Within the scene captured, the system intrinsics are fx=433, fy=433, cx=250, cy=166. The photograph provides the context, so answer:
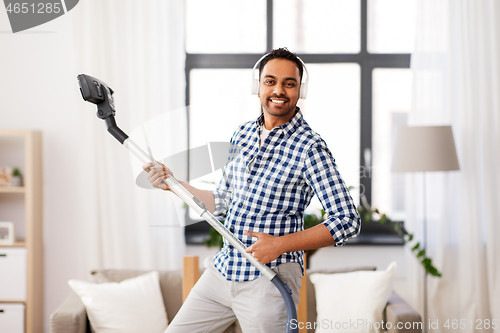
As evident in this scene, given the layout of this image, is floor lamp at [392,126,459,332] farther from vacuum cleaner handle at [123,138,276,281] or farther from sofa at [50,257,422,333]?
vacuum cleaner handle at [123,138,276,281]

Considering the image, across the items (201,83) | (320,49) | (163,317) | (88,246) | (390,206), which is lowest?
(163,317)

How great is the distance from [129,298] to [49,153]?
144 cm

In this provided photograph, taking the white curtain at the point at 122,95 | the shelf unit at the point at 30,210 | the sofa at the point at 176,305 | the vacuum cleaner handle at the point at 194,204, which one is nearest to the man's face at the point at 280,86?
the vacuum cleaner handle at the point at 194,204

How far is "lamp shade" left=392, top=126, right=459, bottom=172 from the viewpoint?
8.49 ft

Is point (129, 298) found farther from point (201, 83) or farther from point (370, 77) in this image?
point (370, 77)

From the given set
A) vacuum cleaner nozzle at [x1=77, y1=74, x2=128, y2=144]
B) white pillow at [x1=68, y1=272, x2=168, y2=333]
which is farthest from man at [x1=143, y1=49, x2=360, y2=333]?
white pillow at [x1=68, y1=272, x2=168, y2=333]

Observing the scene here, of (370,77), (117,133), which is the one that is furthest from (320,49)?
(117,133)

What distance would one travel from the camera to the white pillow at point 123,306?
2.14 m

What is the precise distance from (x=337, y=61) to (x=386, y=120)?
570 millimetres

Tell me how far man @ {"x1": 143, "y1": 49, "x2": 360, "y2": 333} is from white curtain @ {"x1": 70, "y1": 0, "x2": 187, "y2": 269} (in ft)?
5.30

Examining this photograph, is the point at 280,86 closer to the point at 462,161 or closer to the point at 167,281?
the point at 167,281

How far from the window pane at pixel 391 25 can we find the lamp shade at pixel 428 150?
864 millimetres

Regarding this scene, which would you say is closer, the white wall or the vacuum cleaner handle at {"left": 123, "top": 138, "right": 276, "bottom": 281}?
the vacuum cleaner handle at {"left": 123, "top": 138, "right": 276, "bottom": 281}

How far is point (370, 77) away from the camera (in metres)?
3.20
